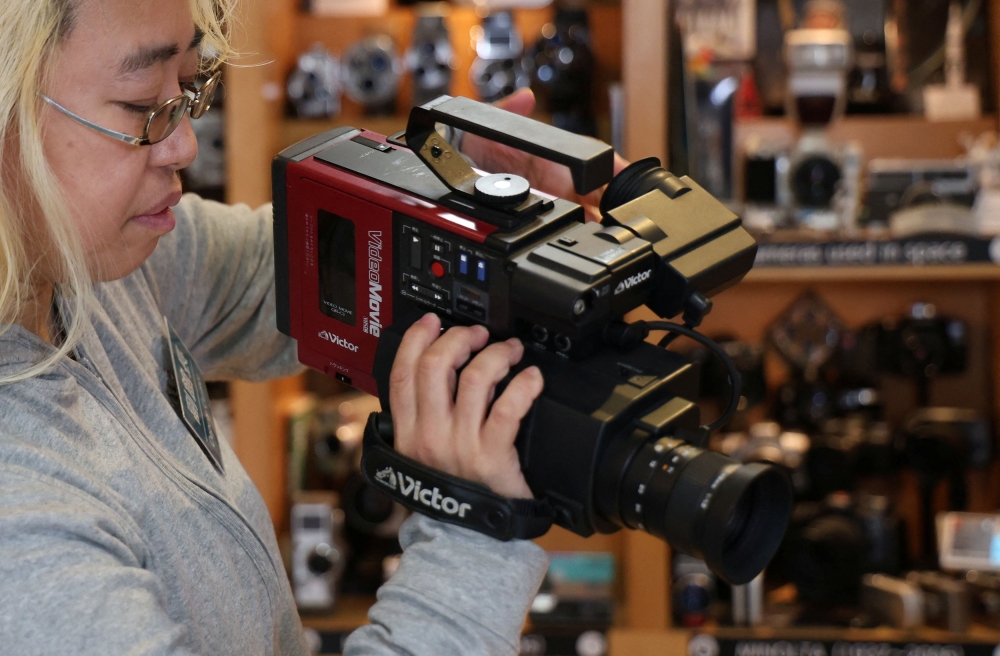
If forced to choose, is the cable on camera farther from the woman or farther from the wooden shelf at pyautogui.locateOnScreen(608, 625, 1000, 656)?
the wooden shelf at pyautogui.locateOnScreen(608, 625, 1000, 656)

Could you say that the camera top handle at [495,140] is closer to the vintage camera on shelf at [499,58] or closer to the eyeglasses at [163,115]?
the eyeglasses at [163,115]

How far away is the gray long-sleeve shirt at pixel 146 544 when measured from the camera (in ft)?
2.06

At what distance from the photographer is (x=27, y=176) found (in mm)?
699

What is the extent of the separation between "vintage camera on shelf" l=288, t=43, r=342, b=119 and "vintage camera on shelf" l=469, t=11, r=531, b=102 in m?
0.29

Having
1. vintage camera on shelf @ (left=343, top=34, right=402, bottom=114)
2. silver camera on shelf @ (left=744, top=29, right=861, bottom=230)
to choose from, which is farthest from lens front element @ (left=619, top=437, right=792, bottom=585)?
vintage camera on shelf @ (left=343, top=34, right=402, bottom=114)

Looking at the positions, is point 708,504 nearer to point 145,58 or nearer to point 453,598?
point 453,598

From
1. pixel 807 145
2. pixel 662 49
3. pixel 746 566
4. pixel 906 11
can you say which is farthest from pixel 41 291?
pixel 906 11

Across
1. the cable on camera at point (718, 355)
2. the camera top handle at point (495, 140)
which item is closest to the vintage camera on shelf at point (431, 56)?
the camera top handle at point (495, 140)

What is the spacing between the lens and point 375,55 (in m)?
1.96

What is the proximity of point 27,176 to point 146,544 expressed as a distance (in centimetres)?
26

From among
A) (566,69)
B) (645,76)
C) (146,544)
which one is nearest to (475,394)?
(146,544)

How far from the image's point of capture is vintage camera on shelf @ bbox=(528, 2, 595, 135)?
1890mm

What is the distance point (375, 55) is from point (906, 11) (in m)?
1.01

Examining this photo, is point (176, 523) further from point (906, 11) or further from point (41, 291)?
point (906, 11)
